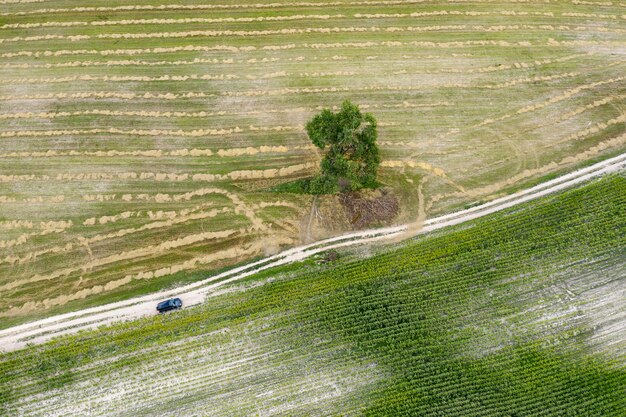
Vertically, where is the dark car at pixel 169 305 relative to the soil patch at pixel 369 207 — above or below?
below

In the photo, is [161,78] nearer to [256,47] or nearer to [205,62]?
[205,62]

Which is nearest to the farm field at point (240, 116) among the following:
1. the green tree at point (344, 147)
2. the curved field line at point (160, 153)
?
the curved field line at point (160, 153)

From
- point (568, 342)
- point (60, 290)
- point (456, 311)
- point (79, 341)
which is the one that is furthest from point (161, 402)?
point (568, 342)

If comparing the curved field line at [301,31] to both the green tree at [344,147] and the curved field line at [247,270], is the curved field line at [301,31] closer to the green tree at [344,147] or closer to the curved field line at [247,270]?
the curved field line at [247,270]

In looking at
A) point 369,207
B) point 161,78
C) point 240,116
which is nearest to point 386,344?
point 369,207

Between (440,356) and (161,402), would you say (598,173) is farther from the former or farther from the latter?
(161,402)

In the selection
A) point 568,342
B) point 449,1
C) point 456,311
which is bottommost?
point 568,342

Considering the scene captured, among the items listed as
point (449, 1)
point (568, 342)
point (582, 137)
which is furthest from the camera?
point (449, 1)
